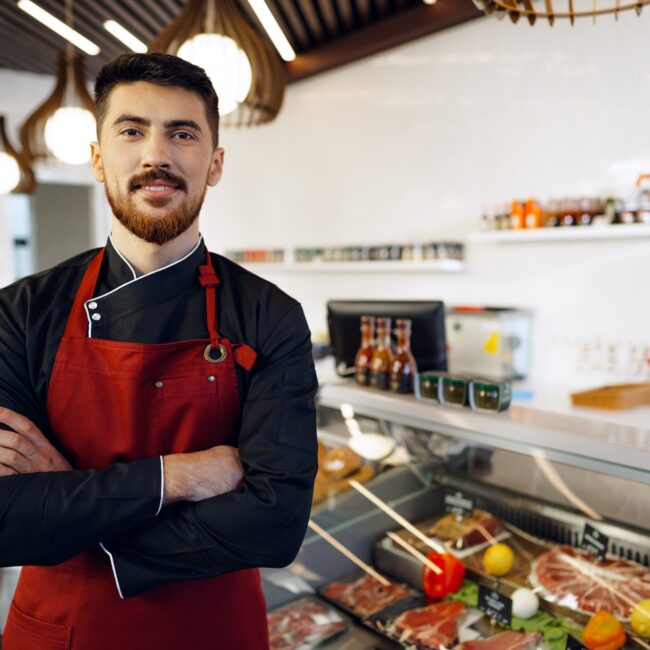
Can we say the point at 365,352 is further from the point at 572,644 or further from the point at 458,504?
the point at 572,644

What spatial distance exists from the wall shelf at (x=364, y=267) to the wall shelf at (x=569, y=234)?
0.30 meters

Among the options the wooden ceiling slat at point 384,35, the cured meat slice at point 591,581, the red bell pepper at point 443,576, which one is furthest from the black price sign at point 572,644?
the wooden ceiling slat at point 384,35

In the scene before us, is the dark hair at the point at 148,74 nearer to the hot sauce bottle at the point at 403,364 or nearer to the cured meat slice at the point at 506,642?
the hot sauce bottle at the point at 403,364

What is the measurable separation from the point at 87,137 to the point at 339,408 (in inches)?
81.7

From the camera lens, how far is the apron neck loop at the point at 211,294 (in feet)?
4.44

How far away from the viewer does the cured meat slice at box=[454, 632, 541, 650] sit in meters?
1.70

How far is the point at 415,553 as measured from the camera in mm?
2092

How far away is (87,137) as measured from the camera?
3408 mm

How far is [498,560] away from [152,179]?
1484 mm

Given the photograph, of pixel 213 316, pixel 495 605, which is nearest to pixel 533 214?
pixel 495 605

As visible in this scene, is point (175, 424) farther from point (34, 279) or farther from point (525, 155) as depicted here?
point (525, 155)

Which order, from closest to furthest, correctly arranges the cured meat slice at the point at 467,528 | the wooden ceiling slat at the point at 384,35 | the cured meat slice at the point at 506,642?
the cured meat slice at the point at 506,642, the cured meat slice at the point at 467,528, the wooden ceiling slat at the point at 384,35

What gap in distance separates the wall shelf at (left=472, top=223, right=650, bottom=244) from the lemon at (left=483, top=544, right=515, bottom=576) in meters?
2.10

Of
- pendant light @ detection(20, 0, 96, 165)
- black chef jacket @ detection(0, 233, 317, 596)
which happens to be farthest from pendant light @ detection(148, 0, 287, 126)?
black chef jacket @ detection(0, 233, 317, 596)
